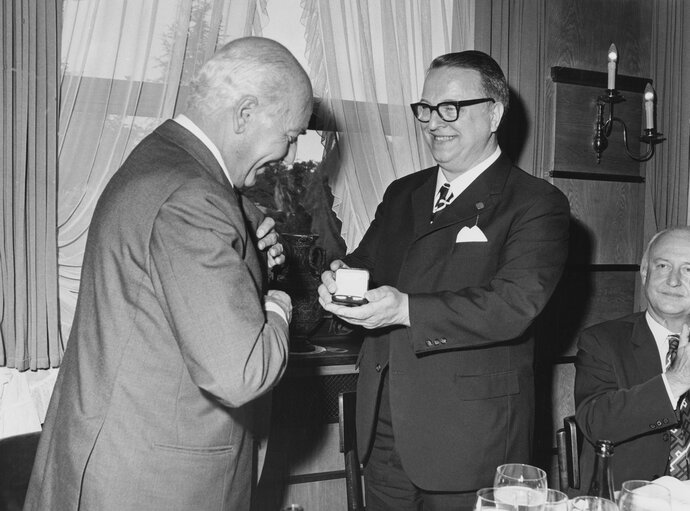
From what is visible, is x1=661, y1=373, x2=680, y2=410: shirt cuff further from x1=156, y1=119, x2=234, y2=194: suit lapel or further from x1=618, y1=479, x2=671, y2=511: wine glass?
x1=156, y1=119, x2=234, y2=194: suit lapel

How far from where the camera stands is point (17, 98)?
2656 mm

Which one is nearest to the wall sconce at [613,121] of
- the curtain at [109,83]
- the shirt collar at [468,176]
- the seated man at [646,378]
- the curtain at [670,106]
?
the curtain at [670,106]

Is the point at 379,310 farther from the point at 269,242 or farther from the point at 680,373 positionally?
the point at 680,373

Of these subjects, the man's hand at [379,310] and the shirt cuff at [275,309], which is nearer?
the shirt cuff at [275,309]

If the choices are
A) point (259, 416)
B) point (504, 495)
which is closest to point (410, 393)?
point (259, 416)

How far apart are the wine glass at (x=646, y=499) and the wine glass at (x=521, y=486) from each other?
7.1 inches

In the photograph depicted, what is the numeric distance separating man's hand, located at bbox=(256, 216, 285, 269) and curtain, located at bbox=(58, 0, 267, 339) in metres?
1.37

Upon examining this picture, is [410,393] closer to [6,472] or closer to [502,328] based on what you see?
[502,328]

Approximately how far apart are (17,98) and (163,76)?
0.62 metres

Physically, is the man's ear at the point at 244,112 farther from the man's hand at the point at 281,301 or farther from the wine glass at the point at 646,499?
the wine glass at the point at 646,499

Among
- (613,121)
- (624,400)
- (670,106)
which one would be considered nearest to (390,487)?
(624,400)

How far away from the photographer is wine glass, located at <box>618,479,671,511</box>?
1197 millimetres

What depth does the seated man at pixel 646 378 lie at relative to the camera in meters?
2.00

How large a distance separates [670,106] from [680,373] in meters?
2.41
